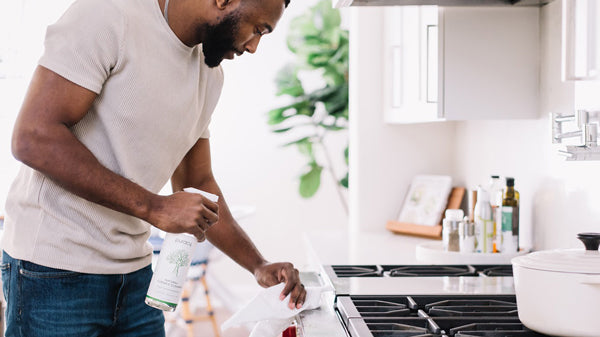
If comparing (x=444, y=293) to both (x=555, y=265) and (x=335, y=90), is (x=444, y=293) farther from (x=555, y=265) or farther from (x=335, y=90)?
(x=335, y=90)

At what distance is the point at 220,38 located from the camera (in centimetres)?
139

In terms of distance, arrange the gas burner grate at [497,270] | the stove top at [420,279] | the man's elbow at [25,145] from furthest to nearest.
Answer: the gas burner grate at [497,270], the stove top at [420,279], the man's elbow at [25,145]

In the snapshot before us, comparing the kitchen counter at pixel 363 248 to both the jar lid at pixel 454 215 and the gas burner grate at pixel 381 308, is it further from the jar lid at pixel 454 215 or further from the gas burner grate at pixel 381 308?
the gas burner grate at pixel 381 308

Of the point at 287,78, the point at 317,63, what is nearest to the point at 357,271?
the point at 317,63

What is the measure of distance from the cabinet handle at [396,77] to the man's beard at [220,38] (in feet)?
4.84

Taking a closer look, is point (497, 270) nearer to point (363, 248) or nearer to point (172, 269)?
point (363, 248)

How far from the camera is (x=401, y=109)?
278 centimetres

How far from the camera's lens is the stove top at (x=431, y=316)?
1248 mm

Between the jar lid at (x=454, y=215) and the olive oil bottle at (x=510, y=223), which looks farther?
the jar lid at (x=454, y=215)

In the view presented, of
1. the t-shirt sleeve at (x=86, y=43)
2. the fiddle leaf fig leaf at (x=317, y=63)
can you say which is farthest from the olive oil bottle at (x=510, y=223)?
the fiddle leaf fig leaf at (x=317, y=63)

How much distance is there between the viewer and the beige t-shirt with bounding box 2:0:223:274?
4.11ft

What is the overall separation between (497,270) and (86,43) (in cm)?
132

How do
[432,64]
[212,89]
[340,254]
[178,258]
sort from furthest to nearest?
[340,254]
[432,64]
[212,89]
[178,258]

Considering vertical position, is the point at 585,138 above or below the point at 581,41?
below
